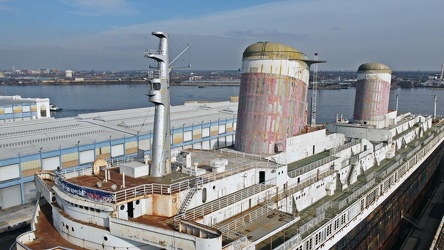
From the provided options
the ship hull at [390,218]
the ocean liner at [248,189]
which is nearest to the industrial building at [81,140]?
the ocean liner at [248,189]

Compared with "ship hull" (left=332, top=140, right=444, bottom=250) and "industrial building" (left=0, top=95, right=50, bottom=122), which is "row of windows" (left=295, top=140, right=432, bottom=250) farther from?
"industrial building" (left=0, top=95, right=50, bottom=122)

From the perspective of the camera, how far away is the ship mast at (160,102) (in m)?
17.5

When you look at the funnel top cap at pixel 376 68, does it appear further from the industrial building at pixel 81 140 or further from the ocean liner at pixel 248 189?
the industrial building at pixel 81 140

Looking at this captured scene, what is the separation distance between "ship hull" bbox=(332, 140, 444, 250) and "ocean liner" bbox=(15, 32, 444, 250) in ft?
0.43

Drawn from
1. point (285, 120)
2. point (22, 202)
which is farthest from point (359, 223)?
point (22, 202)

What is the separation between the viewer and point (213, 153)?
24.5 meters

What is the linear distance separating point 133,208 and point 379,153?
26143 mm

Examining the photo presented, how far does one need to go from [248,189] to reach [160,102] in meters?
6.81

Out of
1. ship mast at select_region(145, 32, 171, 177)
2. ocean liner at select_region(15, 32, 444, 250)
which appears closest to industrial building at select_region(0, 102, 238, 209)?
ship mast at select_region(145, 32, 171, 177)

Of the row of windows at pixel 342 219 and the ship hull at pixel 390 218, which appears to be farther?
the ship hull at pixel 390 218

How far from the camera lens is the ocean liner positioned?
49.1 ft

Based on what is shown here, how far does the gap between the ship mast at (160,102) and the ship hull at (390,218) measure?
12.9 metres

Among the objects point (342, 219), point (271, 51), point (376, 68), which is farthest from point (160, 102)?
point (376, 68)

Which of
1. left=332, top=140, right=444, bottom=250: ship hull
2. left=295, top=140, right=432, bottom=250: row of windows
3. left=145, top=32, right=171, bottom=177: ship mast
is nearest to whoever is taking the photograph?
left=145, top=32, right=171, bottom=177: ship mast
